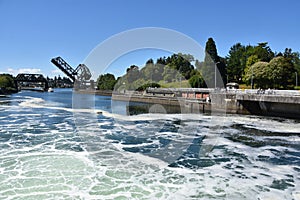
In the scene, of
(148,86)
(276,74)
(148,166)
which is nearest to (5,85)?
(148,86)

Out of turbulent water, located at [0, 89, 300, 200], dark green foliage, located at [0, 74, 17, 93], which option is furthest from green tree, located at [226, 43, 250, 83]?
dark green foliage, located at [0, 74, 17, 93]

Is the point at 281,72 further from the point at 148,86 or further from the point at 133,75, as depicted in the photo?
the point at 133,75

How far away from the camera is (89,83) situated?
56.8 meters

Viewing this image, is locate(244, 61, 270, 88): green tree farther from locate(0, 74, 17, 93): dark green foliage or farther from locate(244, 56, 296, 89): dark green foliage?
locate(0, 74, 17, 93): dark green foliage

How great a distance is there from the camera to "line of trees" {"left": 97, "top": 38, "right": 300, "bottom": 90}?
28.8 meters

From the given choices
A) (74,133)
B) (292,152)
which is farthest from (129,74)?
(292,152)

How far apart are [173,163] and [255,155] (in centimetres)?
259

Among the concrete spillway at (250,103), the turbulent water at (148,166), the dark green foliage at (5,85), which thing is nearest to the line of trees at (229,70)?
the concrete spillway at (250,103)

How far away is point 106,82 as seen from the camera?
189 ft

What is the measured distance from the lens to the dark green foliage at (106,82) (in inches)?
2216

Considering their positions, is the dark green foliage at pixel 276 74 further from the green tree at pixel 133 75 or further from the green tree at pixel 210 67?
the green tree at pixel 133 75

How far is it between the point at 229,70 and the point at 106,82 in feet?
94.9

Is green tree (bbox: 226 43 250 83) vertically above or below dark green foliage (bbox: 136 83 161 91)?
above

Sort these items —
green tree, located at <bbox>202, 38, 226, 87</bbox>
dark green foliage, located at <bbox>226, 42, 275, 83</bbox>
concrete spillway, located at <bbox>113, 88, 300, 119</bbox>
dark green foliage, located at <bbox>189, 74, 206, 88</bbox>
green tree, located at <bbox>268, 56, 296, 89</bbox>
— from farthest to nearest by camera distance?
dark green foliage, located at <bbox>226, 42, 275, 83</bbox>
dark green foliage, located at <bbox>189, 74, 206, 88</bbox>
green tree, located at <bbox>202, 38, 226, 87</bbox>
green tree, located at <bbox>268, 56, 296, 89</bbox>
concrete spillway, located at <bbox>113, 88, 300, 119</bbox>
